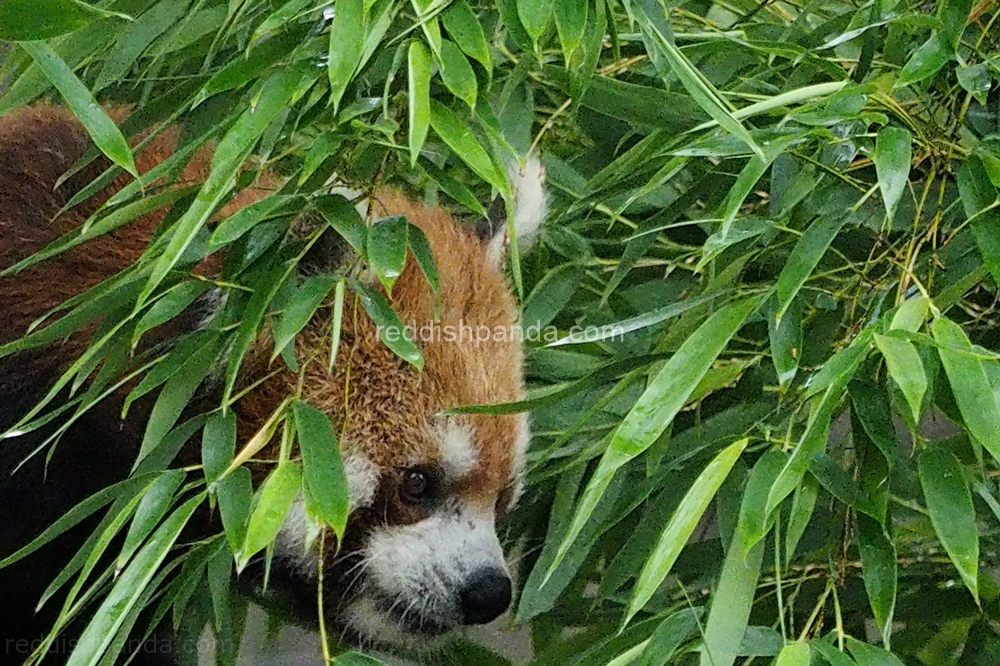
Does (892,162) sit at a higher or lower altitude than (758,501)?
higher

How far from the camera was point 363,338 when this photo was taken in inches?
66.5

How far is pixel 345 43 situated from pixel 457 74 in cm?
12

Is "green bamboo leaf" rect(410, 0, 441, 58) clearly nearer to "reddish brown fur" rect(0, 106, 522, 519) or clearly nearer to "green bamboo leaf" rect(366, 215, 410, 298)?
"green bamboo leaf" rect(366, 215, 410, 298)

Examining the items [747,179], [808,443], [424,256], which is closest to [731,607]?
[808,443]

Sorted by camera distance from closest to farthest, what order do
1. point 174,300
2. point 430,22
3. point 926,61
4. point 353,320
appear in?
point 430,22
point 926,61
point 174,300
point 353,320

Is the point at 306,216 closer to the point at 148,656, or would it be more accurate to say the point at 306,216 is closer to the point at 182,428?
the point at 182,428

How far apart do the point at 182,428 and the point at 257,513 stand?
27 cm

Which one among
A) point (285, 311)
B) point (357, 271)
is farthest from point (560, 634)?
point (285, 311)

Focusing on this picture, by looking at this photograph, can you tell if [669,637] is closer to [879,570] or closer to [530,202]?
[879,570]

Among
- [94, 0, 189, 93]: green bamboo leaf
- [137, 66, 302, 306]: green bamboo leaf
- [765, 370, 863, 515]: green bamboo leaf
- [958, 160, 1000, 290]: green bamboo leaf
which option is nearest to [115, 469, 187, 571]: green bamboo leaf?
[137, 66, 302, 306]: green bamboo leaf

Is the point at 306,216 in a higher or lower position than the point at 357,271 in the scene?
higher

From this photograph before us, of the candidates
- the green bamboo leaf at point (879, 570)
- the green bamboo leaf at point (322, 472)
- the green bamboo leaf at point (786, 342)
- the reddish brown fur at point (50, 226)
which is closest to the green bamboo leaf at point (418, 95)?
the green bamboo leaf at point (322, 472)

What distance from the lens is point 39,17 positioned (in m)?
0.97

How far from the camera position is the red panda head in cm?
171
